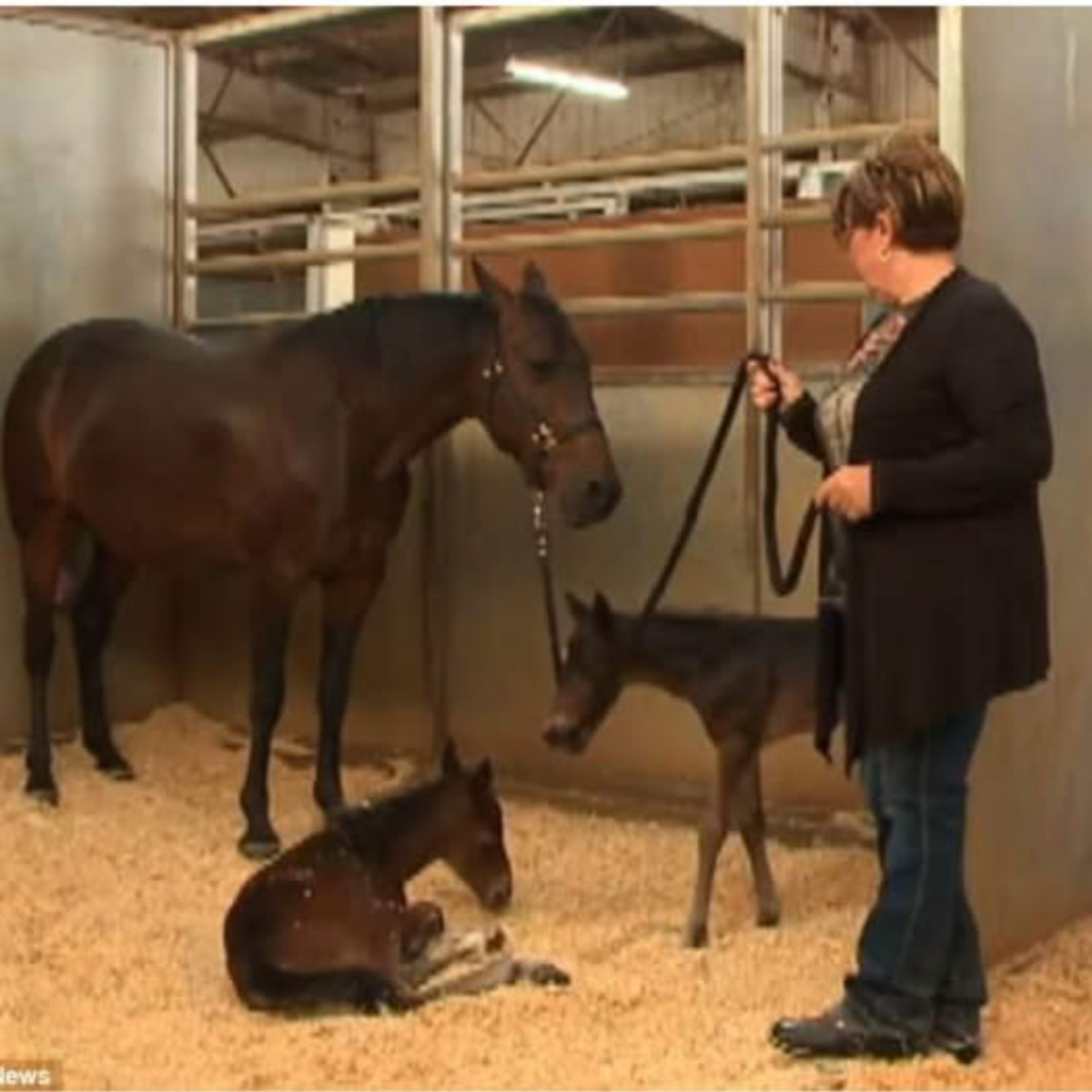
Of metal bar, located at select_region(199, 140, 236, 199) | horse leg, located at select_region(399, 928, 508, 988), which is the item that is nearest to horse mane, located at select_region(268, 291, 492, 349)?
horse leg, located at select_region(399, 928, 508, 988)

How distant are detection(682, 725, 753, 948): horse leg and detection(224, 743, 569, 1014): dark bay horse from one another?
0.36 meters

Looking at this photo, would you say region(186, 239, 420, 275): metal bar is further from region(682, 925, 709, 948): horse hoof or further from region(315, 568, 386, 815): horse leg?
region(682, 925, 709, 948): horse hoof

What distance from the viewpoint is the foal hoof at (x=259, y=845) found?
3.88 meters

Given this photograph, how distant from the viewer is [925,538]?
7.77 ft

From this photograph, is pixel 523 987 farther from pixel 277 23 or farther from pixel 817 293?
pixel 277 23

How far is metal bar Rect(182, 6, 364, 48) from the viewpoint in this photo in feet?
16.3

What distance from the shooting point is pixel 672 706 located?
4391mm

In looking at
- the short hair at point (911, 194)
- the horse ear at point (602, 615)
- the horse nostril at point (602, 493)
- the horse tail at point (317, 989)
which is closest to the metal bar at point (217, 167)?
the horse nostril at point (602, 493)

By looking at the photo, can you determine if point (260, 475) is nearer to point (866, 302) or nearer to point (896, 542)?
point (866, 302)

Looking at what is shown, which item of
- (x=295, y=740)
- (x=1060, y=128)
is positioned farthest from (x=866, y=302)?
(x=295, y=740)

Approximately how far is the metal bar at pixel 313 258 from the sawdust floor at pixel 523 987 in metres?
1.53

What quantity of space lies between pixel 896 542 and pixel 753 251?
1877 mm

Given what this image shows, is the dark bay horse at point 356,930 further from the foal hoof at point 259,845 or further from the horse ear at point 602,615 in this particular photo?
the foal hoof at point 259,845

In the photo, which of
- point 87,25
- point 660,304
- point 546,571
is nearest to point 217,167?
point 87,25
